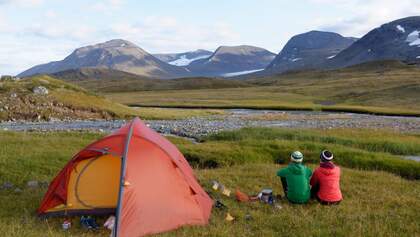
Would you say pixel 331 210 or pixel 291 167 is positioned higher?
pixel 291 167

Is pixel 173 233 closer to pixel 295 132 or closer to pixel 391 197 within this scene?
pixel 391 197

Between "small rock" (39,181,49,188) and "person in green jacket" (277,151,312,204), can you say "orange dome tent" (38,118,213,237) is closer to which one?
"person in green jacket" (277,151,312,204)

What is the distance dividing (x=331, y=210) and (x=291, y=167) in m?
1.77

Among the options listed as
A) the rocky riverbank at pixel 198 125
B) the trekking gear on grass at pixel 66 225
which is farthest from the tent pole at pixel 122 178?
the rocky riverbank at pixel 198 125

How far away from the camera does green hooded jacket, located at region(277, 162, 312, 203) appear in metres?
14.8

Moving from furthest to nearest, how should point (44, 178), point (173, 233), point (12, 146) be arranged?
point (12, 146), point (44, 178), point (173, 233)

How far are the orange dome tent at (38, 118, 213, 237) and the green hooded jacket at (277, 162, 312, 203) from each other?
2.56m

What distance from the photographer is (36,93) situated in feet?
188

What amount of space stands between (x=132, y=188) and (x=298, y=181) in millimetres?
5237

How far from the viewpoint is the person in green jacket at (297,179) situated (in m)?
14.8

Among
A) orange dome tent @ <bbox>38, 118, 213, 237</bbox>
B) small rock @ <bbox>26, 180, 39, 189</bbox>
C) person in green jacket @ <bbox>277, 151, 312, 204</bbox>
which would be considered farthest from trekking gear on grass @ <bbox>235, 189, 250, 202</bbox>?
small rock @ <bbox>26, 180, 39, 189</bbox>

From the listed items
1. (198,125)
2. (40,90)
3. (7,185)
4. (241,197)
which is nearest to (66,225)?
(241,197)

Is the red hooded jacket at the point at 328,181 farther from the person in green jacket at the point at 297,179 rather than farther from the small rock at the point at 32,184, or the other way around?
the small rock at the point at 32,184

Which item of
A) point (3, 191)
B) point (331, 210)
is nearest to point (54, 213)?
point (3, 191)
